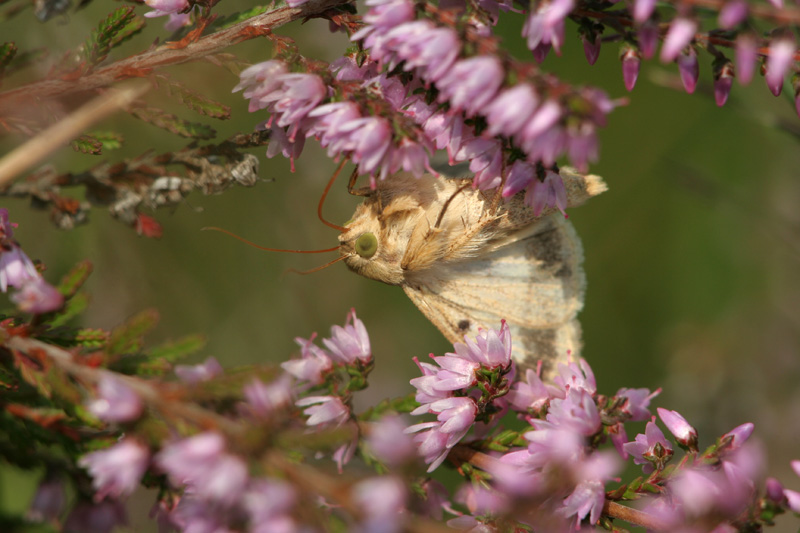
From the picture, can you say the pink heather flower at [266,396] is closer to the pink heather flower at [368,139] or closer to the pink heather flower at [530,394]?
the pink heather flower at [368,139]

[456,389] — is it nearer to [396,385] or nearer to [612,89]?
[396,385]

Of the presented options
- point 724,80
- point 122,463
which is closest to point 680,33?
point 724,80

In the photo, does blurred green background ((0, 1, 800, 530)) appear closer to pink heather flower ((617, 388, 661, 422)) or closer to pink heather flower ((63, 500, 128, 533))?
pink heather flower ((617, 388, 661, 422))

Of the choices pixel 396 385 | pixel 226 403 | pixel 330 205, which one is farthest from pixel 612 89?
pixel 226 403

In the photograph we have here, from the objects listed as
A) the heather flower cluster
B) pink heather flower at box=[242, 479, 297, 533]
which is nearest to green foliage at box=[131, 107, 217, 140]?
the heather flower cluster

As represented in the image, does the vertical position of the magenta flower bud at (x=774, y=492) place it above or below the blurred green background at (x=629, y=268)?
above

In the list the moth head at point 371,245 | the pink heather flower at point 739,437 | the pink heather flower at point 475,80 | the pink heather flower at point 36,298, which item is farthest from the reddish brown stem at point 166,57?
the pink heather flower at point 739,437
